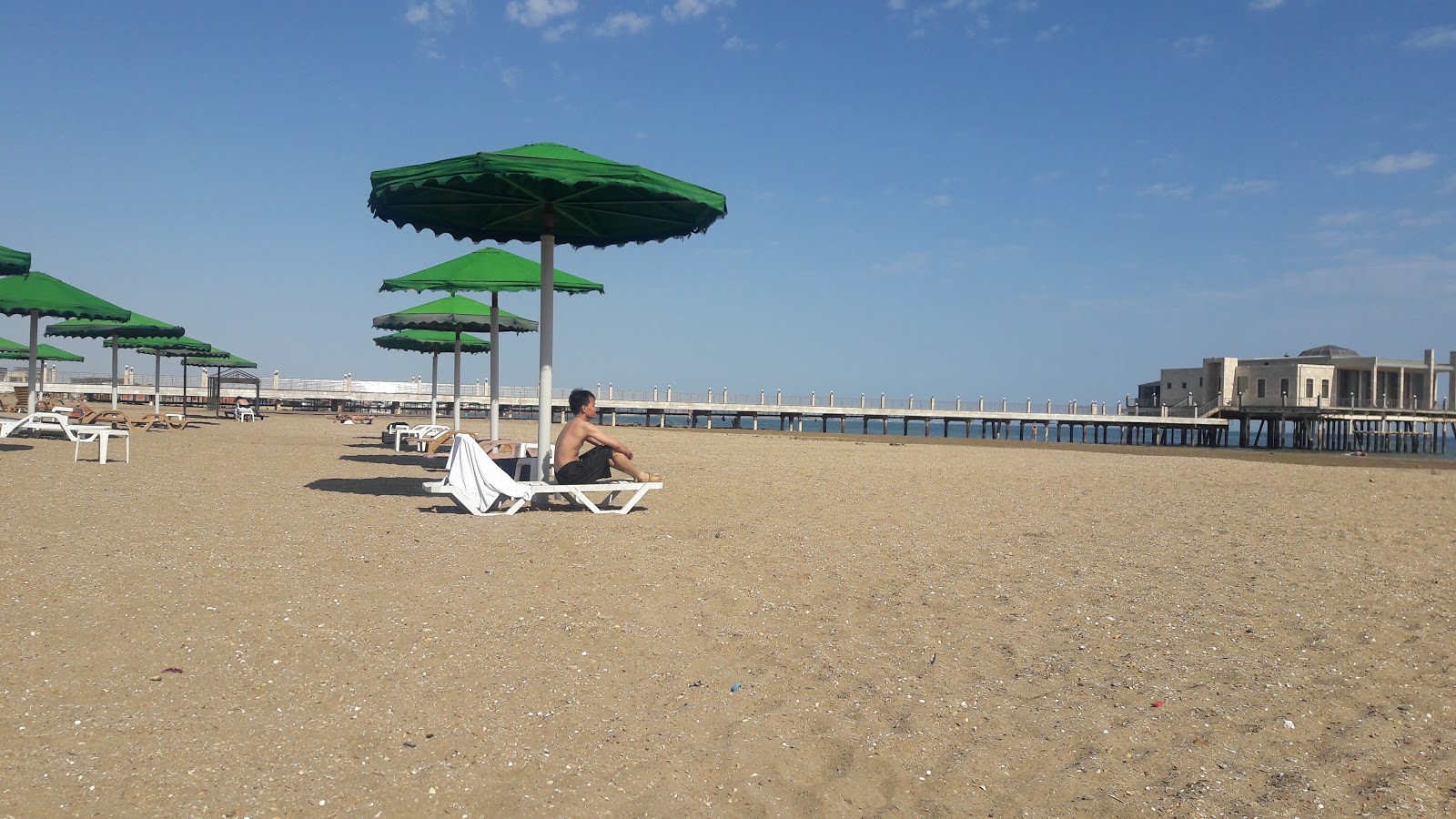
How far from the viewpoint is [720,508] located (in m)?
8.25

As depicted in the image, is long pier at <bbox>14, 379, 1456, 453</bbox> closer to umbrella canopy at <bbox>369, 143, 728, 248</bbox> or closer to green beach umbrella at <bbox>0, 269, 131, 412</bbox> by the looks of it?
green beach umbrella at <bbox>0, 269, 131, 412</bbox>

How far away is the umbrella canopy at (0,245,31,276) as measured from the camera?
34.0ft

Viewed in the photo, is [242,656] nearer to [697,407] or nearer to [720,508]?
[720,508]

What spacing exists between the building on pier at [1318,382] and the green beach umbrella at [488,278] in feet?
162

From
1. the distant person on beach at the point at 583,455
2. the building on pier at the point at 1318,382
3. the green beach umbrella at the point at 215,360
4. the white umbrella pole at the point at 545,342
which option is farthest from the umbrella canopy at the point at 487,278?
the building on pier at the point at 1318,382

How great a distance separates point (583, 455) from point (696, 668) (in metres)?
4.18

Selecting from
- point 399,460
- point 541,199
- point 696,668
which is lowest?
point 696,668

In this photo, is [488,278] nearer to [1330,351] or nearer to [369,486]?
[369,486]

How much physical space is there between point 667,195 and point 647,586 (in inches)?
126

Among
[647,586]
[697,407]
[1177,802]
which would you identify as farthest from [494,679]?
[697,407]

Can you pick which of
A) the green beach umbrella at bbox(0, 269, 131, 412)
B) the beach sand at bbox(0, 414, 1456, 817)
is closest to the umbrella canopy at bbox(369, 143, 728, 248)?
the beach sand at bbox(0, 414, 1456, 817)

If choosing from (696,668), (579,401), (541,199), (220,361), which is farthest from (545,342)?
(220,361)

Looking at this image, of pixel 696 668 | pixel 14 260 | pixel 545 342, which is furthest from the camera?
pixel 14 260

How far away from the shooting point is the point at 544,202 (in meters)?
7.54
